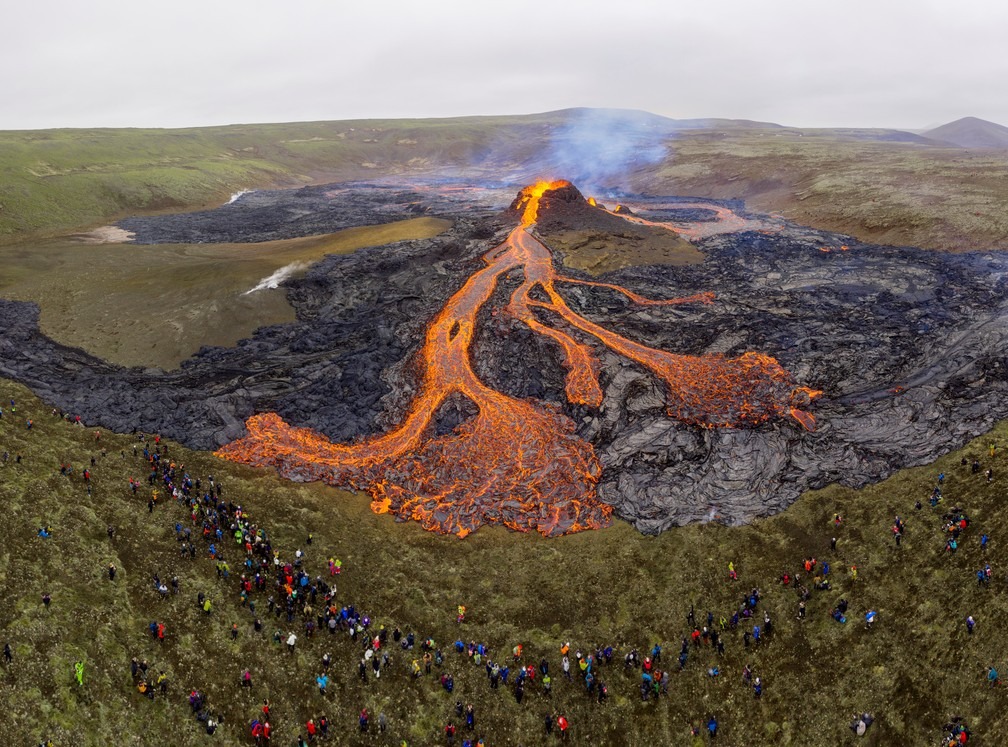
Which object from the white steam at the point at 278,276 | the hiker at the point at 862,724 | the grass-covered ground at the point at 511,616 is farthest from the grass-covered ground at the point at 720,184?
the hiker at the point at 862,724

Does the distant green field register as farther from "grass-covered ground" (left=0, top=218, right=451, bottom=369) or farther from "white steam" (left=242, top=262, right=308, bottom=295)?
"white steam" (left=242, top=262, right=308, bottom=295)

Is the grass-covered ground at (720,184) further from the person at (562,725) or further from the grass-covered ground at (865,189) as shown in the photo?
the person at (562,725)

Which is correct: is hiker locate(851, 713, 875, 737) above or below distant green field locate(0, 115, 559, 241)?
below

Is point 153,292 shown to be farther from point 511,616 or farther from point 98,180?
point 98,180

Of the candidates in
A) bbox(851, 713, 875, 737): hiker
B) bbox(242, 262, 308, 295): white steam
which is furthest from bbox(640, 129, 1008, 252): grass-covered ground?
bbox(242, 262, 308, 295): white steam

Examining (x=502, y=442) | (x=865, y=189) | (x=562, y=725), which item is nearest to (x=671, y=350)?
(x=502, y=442)
